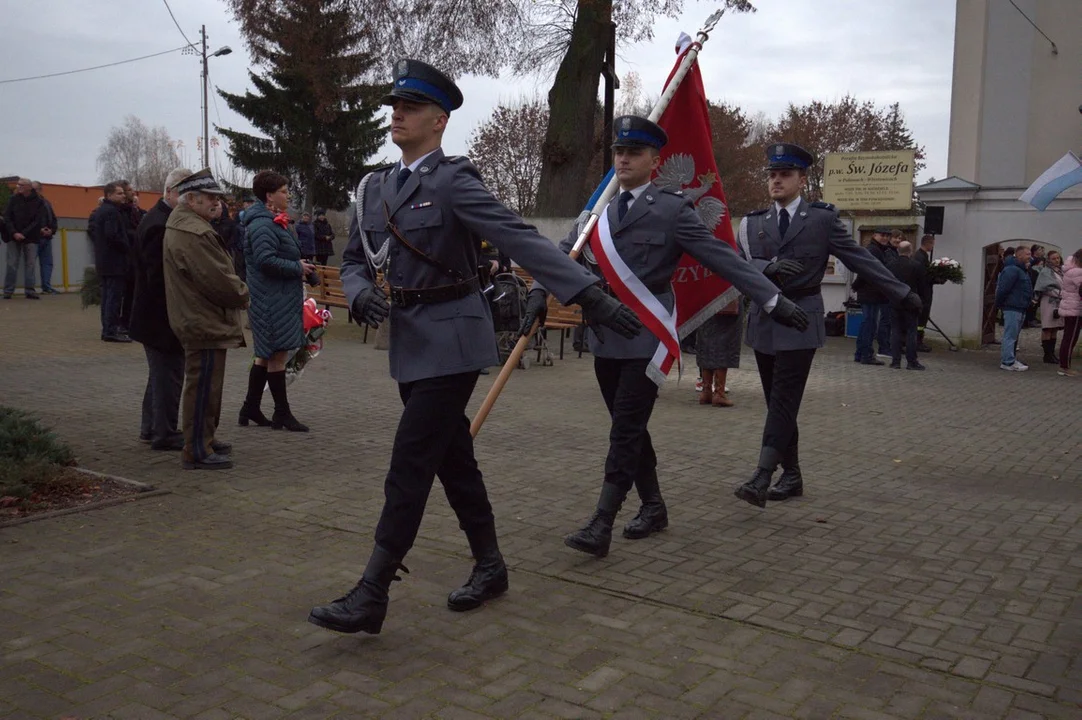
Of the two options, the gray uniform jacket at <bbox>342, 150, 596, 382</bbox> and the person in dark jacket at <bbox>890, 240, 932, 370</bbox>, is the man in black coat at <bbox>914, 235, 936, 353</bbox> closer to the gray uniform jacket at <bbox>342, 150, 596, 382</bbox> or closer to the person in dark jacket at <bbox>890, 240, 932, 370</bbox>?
the person in dark jacket at <bbox>890, 240, 932, 370</bbox>

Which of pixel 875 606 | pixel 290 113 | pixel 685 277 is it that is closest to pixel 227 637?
pixel 875 606

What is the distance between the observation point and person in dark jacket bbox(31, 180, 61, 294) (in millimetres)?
20641

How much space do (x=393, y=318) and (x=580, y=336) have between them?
1041 cm

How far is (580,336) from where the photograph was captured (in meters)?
14.9

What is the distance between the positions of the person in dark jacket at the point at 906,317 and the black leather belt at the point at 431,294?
12.4 meters

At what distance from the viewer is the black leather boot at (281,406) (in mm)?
8984

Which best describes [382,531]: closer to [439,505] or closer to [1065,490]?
[439,505]

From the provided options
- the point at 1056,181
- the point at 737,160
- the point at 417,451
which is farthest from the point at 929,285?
the point at 737,160

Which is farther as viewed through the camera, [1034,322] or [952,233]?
[1034,322]

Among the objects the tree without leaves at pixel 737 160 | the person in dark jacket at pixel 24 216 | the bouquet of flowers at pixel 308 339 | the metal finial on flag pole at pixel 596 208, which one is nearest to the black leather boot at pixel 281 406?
A: the bouquet of flowers at pixel 308 339

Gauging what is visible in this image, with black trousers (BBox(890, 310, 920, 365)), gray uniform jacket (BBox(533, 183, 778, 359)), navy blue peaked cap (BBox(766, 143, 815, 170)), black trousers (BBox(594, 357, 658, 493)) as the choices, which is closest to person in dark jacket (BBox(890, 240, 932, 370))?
black trousers (BBox(890, 310, 920, 365))

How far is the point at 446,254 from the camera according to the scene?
4422 millimetres

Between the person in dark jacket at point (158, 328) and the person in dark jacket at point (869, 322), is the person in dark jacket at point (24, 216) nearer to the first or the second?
the person in dark jacket at point (158, 328)

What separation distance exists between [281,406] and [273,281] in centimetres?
108
